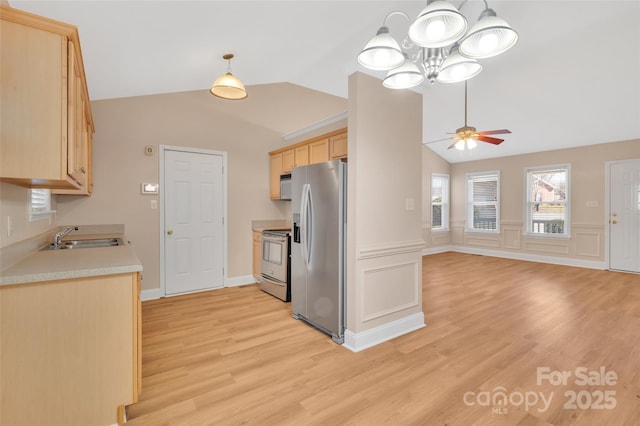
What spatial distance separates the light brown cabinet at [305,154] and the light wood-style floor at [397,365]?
6.46 feet

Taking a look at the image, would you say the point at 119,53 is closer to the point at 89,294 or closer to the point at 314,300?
the point at 89,294

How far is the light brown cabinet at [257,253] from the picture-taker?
4.66 m

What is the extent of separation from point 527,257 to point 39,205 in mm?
8697

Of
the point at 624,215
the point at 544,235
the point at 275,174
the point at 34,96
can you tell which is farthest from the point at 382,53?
the point at 544,235

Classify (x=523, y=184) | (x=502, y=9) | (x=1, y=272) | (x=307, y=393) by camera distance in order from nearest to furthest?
(x=1, y=272) → (x=307, y=393) → (x=502, y=9) → (x=523, y=184)

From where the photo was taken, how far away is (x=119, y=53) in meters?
2.48

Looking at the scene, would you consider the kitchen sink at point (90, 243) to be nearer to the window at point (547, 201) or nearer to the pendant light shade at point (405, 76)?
the pendant light shade at point (405, 76)

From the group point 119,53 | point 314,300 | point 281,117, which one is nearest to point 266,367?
point 314,300

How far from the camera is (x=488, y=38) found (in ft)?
6.40

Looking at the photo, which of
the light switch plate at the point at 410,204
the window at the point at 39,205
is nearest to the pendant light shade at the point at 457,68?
the light switch plate at the point at 410,204

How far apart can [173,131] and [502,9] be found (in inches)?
169

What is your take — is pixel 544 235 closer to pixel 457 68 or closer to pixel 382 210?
pixel 382 210

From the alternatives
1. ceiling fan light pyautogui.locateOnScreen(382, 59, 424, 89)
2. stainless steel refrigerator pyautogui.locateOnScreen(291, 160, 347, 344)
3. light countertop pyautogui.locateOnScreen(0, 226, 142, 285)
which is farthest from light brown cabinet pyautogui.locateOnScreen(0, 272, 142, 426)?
ceiling fan light pyautogui.locateOnScreen(382, 59, 424, 89)

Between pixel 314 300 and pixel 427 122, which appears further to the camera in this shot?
pixel 427 122
